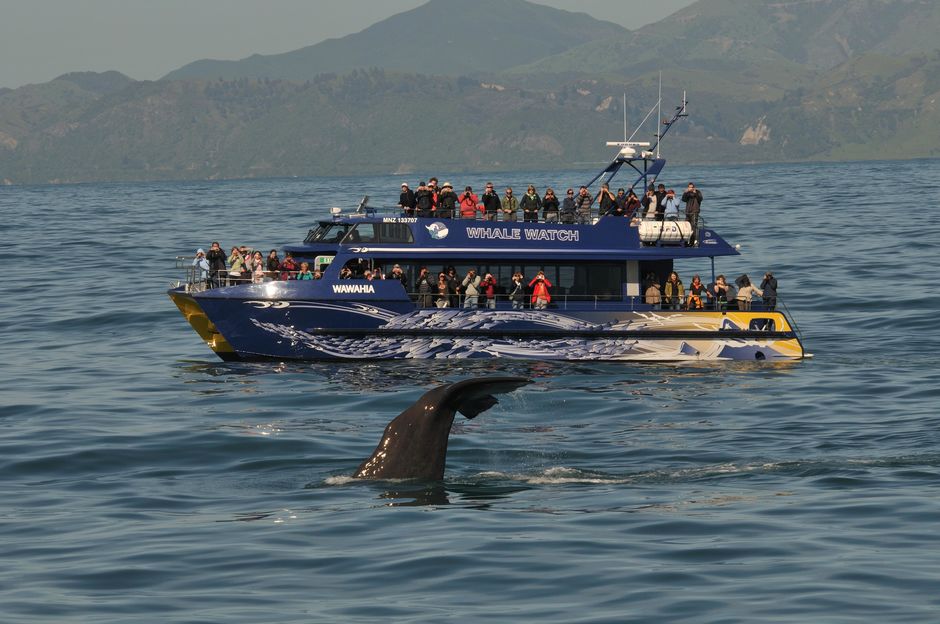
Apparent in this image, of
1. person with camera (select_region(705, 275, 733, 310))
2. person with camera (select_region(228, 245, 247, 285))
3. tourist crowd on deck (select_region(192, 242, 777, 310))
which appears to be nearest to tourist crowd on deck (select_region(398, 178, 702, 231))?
tourist crowd on deck (select_region(192, 242, 777, 310))

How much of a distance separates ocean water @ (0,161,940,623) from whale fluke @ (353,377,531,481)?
1.20 feet

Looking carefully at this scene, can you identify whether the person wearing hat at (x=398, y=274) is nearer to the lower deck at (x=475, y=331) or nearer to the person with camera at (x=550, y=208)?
the lower deck at (x=475, y=331)

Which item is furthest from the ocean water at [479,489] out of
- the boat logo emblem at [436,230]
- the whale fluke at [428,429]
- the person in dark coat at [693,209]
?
the person in dark coat at [693,209]

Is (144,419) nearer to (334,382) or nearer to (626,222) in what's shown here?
(334,382)

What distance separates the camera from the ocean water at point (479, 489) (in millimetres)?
16875

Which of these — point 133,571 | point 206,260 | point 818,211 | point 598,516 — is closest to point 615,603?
point 598,516

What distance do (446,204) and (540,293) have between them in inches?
153

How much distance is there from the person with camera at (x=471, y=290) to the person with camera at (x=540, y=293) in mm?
1637

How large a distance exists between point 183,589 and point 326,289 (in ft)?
73.6

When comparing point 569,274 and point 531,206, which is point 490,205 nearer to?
point 531,206

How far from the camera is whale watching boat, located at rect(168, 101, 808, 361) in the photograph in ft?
129

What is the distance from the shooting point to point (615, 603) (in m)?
16.4

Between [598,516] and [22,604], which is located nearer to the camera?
[22,604]

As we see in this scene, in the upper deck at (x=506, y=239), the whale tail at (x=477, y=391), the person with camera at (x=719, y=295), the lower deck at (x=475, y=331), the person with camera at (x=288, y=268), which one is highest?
the upper deck at (x=506, y=239)
